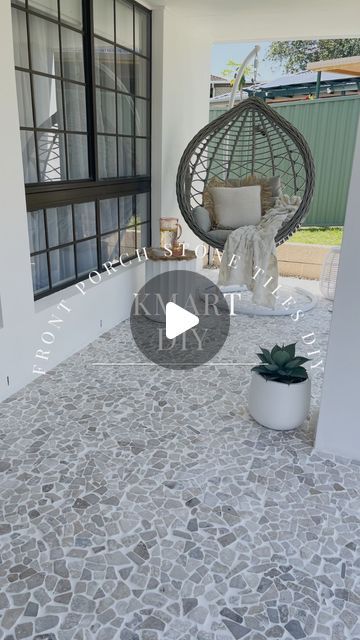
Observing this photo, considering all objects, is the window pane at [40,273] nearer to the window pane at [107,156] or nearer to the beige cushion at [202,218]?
the window pane at [107,156]

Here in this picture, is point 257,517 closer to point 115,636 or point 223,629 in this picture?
point 223,629

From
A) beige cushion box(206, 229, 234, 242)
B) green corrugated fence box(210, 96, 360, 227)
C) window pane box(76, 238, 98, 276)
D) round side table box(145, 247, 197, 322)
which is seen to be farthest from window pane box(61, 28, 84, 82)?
green corrugated fence box(210, 96, 360, 227)

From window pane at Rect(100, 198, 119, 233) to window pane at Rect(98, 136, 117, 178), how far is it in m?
0.19

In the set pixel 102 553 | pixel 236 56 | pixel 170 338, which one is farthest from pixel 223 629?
pixel 236 56

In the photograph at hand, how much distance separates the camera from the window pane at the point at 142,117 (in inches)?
150

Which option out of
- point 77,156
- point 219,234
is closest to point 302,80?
point 219,234

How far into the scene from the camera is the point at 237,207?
4.14 m

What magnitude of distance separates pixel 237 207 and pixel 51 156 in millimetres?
1782

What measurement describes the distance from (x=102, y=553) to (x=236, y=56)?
1235cm

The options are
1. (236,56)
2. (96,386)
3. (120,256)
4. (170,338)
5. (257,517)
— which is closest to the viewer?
(257,517)

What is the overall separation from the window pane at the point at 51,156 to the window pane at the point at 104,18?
0.83 m

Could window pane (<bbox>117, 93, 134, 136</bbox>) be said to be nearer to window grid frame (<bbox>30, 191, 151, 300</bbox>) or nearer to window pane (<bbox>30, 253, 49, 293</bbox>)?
window grid frame (<bbox>30, 191, 151, 300</bbox>)

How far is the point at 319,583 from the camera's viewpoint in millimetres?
1533

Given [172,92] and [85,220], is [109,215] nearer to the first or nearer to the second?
[85,220]
